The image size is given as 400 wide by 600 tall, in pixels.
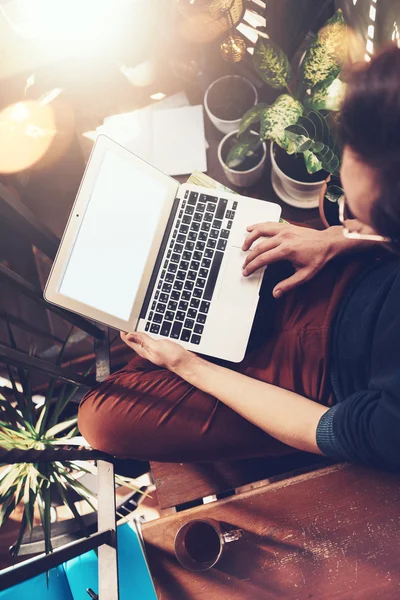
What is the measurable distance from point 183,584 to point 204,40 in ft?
4.39

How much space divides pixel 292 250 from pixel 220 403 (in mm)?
416

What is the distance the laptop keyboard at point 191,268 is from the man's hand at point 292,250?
0.28 ft

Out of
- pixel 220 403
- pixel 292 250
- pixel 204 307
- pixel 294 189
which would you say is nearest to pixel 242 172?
pixel 294 189

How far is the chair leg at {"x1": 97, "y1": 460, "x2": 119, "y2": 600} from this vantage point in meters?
0.82

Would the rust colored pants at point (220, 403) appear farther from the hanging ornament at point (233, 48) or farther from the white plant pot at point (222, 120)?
the hanging ornament at point (233, 48)

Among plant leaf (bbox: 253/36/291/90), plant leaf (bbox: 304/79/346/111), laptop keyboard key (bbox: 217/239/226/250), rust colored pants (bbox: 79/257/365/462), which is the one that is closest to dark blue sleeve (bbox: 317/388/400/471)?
rust colored pants (bbox: 79/257/365/462)

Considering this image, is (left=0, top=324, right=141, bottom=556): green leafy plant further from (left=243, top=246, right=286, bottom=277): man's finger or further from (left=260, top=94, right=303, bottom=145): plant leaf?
(left=260, top=94, right=303, bottom=145): plant leaf


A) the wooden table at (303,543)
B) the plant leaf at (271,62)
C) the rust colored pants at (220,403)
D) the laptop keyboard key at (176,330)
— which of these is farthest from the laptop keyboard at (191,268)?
the wooden table at (303,543)

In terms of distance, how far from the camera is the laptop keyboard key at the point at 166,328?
3.58 feet

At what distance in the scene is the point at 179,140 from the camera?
4.15 feet

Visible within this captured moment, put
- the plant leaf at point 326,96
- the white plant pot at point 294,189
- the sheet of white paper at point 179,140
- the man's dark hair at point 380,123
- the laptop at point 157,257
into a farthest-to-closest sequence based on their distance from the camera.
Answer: the sheet of white paper at point 179,140, the white plant pot at point 294,189, the laptop at point 157,257, the plant leaf at point 326,96, the man's dark hair at point 380,123

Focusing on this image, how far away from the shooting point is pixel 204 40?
3.86 feet

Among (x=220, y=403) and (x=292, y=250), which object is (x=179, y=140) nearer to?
(x=292, y=250)

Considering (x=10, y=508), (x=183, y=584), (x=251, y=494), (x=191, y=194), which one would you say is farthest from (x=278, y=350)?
(x=10, y=508)
